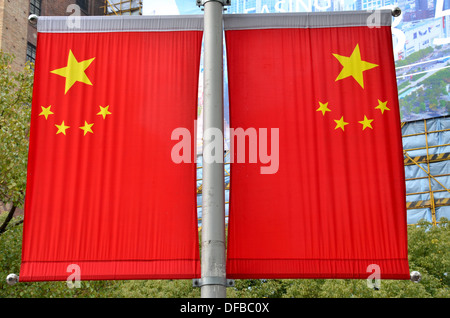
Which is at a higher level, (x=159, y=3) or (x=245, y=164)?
(x=159, y=3)

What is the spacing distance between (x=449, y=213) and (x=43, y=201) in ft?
114

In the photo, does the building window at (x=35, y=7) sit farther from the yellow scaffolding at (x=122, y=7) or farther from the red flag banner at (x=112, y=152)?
the red flag banner at (x=112, y=152)

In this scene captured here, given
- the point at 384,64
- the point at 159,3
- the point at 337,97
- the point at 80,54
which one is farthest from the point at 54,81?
the point at 159,3

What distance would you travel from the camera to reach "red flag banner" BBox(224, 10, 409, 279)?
22.2 feet

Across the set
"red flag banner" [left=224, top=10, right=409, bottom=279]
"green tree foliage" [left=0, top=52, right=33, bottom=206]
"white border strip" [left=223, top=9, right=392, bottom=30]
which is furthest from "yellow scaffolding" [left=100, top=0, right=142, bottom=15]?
"red flag banner" [left=224, top=10, right=409, bottom=279]

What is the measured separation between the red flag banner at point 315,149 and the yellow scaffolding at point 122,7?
5185 cm

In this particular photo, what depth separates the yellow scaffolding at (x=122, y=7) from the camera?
57.5m

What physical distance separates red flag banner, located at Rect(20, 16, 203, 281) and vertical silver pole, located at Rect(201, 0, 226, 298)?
38cm

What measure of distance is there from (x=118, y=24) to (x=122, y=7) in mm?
54848

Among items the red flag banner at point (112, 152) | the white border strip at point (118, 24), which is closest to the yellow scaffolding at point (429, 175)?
the white border strip at point (118, 24)

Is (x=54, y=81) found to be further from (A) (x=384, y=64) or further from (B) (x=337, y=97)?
(A) (x=384, y=64)

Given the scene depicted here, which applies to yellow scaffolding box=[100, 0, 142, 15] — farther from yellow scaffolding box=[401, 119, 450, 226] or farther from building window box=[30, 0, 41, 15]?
yellow scaffolding box=[401, 119, 450, 226]
